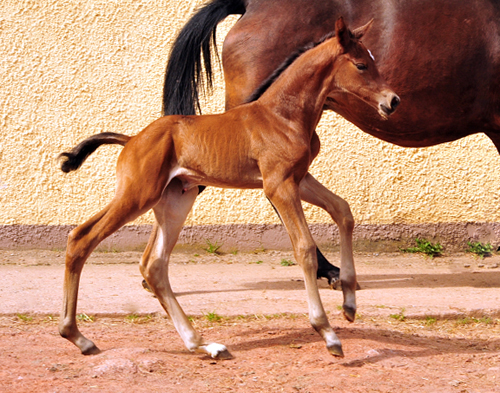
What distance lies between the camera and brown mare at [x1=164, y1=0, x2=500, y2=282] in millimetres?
4520

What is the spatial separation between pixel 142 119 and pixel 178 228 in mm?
3373

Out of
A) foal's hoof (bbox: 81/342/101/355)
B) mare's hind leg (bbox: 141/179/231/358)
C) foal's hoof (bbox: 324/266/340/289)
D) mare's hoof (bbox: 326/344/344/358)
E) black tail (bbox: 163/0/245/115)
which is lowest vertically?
foal's hoof (bbox: 324/266/340/289)

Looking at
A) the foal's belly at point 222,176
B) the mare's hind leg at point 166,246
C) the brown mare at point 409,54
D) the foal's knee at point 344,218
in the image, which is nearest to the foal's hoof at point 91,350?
the mare's hind leg at point 166,246

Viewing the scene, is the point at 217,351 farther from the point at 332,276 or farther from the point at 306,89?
the point at 332,276

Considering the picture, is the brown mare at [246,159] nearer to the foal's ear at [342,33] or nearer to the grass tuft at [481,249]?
the foal's ear at [342,33]

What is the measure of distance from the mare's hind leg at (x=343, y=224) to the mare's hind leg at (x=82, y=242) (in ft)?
3.13

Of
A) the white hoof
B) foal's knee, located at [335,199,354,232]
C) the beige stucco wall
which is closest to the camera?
the white hoof

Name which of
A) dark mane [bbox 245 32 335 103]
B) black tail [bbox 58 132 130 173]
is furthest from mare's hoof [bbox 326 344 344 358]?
black tail [bbox 58 132 130 173]

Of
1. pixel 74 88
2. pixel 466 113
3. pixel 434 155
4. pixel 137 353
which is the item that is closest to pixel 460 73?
pixel 466 113

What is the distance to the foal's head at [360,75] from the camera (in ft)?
9.54

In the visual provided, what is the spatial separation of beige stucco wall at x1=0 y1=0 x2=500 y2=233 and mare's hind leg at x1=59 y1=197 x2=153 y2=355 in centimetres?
341

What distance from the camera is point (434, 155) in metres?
6.34

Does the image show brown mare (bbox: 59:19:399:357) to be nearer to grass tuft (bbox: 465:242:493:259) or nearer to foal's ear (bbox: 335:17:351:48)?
foal's ear (bbox: 335:17:351:48)

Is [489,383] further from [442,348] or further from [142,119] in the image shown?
[142,119]
